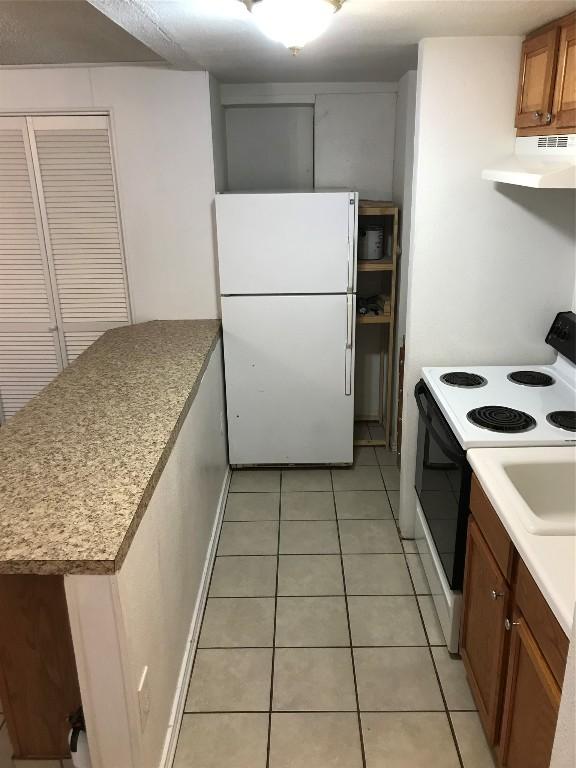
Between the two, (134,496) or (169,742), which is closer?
(134,496)

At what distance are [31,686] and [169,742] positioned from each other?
48 centimetres

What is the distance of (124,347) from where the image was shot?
2969 mm

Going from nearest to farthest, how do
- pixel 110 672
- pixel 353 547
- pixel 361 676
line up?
pixel 110 672
pixel 361 676
pixel 353 547

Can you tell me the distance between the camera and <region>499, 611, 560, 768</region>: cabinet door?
1381mm

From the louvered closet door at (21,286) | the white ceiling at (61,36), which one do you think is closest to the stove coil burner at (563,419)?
the white ceiling at (61,36)

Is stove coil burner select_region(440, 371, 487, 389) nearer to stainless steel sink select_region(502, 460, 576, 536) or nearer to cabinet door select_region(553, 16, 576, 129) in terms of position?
stainless steel sink select_region(502, 460, 576, 536)

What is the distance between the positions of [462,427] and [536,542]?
64cm

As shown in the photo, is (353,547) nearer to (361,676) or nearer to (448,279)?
(361,676)

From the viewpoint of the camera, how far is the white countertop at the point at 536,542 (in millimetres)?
1303

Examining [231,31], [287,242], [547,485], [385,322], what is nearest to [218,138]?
[287,242]

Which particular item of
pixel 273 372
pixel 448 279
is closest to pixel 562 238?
pixel 448 279

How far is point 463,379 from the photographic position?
254cm

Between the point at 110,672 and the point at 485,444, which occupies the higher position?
the point at 485,444

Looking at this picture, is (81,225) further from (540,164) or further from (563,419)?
(563,419)
